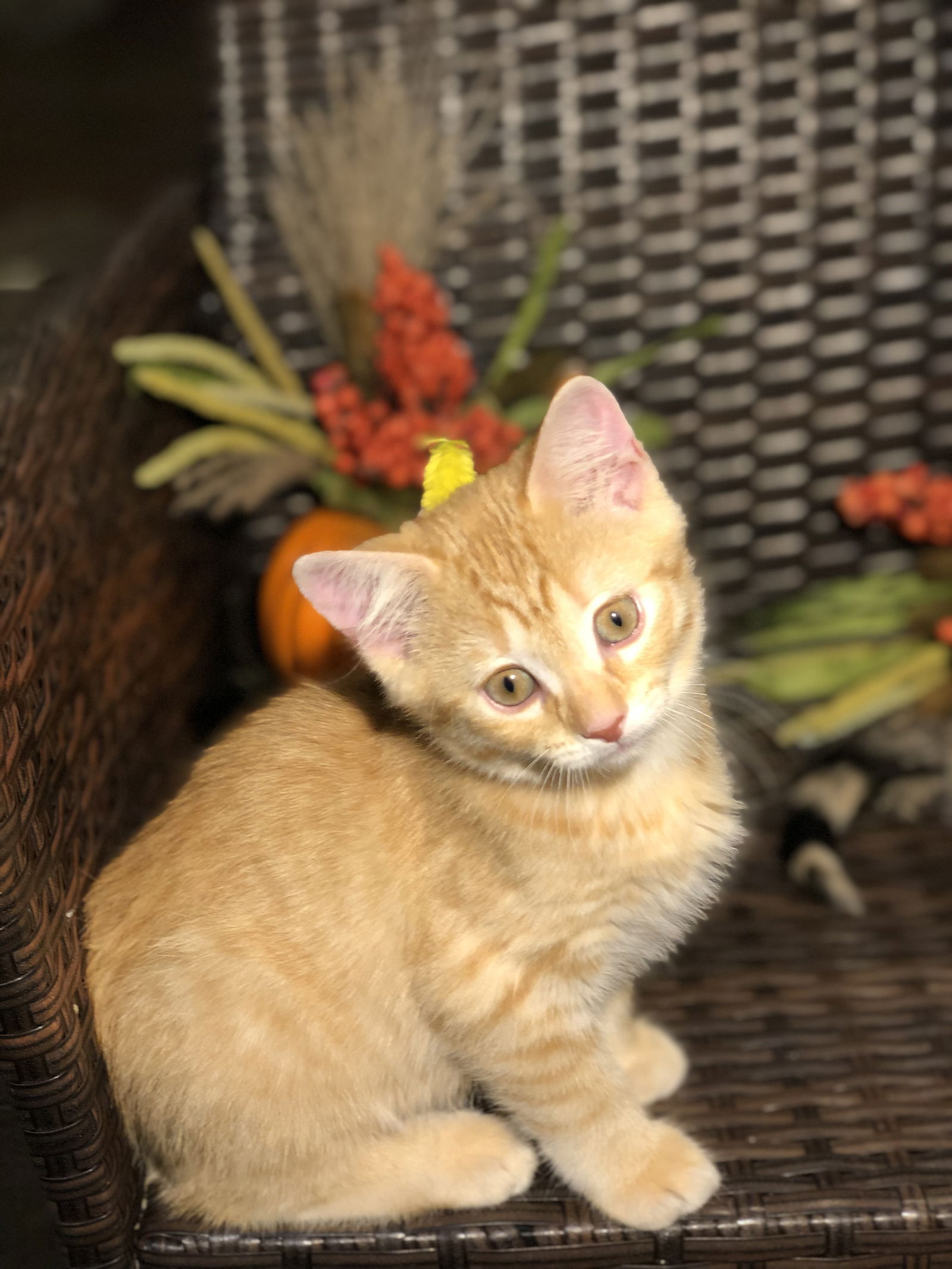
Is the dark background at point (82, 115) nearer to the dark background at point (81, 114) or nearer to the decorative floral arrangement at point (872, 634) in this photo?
the dark background at point (81, 114)

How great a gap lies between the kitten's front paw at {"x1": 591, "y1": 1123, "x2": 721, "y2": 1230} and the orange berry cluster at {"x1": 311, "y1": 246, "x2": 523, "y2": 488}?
0.71 metres

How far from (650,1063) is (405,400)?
2.41ft

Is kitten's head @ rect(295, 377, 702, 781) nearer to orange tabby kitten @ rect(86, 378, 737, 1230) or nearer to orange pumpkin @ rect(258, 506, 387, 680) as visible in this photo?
orange tabby kitten @ rect(86, 378, 737, 1230)

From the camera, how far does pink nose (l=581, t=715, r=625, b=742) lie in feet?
2.77

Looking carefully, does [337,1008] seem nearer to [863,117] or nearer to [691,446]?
[691,446]

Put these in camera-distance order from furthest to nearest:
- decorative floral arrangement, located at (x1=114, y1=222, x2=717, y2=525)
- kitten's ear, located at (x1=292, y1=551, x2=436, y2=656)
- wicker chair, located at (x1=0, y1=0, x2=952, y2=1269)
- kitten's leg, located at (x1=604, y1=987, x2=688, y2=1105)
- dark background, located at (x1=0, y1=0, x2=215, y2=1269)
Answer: dark background, located at (x1=0, y1=0, x2=215, y2=1269) < decorative floral arrangement, located at (x1=114, y1=222, x2=717, y2=525) < kitten's leg, located at (x1=604, y1=987, x2=688, y2=1105) < wicker chair, located at (x1=0, y1=0, x2=952, y2=1269) < kitten's ear, located at (x1=292, y1=551, x2=436, y2=656)

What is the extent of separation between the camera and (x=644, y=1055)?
3.59 feet

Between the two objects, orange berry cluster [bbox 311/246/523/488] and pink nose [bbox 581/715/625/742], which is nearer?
pink nose [bbox 581/715/625/742]

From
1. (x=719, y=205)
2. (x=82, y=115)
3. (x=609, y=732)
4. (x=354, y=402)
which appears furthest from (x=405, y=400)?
(x=82, y=115)

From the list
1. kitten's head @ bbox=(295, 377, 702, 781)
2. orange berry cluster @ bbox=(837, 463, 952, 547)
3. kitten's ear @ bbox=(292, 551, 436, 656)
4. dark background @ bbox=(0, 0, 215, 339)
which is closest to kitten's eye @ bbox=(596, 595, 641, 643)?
kitten's head @ bbox=(295, 377, 702, 781)

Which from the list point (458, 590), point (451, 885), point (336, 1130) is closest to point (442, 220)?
point (458, 590)

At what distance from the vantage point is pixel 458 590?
902 millimetres

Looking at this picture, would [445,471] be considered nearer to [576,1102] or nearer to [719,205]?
[576,1102]

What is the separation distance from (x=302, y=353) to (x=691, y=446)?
49cm
